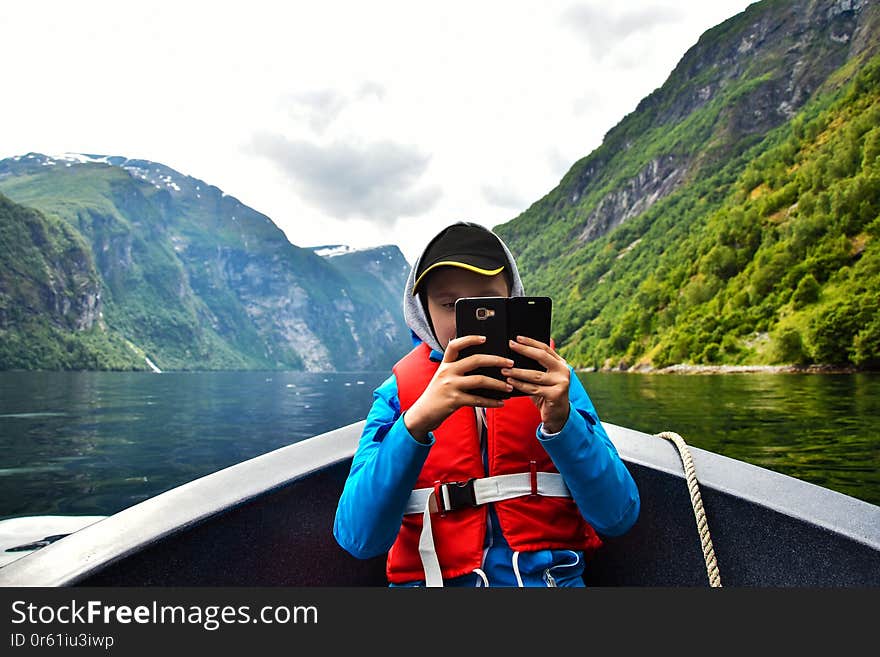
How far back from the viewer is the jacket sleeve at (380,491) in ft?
4.32

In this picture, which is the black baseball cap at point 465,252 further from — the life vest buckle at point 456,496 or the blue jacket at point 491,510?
the life vest buckle at point 456,496

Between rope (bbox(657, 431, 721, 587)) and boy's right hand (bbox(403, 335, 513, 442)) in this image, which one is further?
rope (bbox(657, 431, 721, 587))

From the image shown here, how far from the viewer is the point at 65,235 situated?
128 meters

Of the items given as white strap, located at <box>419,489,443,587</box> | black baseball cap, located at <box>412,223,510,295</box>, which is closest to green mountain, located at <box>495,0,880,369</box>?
black baseball cap, located at <box>412,223,510,295</box>

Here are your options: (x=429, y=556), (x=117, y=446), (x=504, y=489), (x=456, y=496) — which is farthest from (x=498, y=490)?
(x=117, y=446)

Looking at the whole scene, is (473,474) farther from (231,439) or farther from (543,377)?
(231,439)

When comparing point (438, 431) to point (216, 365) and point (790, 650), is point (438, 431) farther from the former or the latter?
point (216, 365)

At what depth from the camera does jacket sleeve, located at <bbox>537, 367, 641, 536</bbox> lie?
1346 millimetres

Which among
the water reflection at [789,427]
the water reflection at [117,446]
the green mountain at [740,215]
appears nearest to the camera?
the water reflection at [789,427]

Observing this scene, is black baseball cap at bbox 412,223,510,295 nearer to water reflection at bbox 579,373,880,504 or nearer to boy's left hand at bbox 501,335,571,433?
boy's left hand at bbox 501,335,571,433

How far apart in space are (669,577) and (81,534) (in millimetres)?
1966

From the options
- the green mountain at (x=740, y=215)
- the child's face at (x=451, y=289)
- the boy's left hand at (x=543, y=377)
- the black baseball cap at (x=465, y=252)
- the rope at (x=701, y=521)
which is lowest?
the rope at (x=701, y=521)

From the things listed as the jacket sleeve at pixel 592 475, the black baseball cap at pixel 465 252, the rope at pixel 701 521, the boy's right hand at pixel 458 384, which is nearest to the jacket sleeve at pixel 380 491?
the boy's right hand at pixel 458 384

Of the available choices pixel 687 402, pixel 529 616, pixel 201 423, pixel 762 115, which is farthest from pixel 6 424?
pixel 762 115
